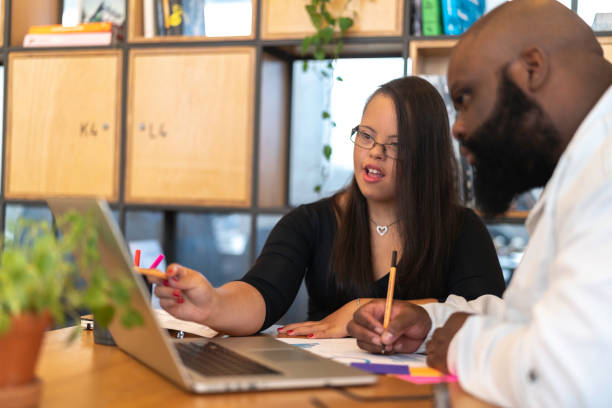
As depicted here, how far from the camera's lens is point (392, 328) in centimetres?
122

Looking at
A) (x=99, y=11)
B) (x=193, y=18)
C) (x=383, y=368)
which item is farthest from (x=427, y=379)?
(x=99, y=11)

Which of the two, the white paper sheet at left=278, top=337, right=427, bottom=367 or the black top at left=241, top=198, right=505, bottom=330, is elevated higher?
the black top at left=241, top=198, right=505, bottom=330

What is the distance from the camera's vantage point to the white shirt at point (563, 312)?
0.79m

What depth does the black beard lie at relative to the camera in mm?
1087

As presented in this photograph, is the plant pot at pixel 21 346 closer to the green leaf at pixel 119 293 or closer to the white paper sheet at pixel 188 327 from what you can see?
the green leaf at pixel 119 293

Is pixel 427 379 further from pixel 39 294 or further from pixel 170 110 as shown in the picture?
pixel 170 110

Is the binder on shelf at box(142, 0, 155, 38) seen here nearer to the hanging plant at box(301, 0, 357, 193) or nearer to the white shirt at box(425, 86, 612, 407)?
the hanging plant at box(301, 0, 357, 193)

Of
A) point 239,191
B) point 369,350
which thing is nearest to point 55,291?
point 369,350

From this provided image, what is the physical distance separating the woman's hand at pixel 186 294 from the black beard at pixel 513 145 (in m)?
0.52

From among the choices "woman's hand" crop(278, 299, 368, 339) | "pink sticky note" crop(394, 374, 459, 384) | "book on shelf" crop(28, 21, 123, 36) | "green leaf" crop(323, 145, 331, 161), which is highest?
"book on shelf" crop(28, 21, 123, 36)

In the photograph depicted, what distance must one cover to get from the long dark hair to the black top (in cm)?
3

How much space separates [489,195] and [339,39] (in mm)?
1458

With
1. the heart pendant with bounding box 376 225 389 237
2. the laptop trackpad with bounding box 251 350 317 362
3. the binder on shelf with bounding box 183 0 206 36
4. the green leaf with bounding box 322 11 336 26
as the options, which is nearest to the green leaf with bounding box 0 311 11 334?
the laptop trackpad with bounding box 251 350 317 362

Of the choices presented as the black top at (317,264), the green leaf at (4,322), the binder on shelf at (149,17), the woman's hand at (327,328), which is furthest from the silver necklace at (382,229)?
the binder on shelf at (149,17)
